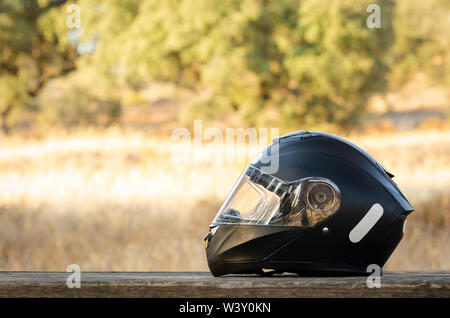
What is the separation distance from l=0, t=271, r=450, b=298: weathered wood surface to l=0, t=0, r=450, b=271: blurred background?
16.1ft

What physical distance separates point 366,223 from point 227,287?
0.62 m

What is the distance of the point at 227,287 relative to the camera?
171cm

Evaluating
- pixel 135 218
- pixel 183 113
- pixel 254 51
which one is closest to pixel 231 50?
pixel 254 51

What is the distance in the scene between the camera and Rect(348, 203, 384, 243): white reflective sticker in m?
2.05

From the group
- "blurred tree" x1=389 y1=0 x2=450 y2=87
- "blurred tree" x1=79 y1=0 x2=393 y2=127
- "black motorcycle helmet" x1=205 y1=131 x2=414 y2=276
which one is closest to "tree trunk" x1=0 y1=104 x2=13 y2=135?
"blurred tree" x1=79 y1=0 x2=393 y2=127

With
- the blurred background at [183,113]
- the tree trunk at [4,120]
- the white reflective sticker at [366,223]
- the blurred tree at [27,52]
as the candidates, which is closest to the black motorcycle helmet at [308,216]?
the white reflective sticker at [366,223]

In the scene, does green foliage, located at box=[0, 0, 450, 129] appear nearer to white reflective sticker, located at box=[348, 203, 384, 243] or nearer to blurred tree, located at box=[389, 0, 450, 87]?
white reflective sticker, located at box=[348, 203, 384, 243]

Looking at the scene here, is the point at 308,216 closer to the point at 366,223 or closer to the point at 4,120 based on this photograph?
the point at 366,223

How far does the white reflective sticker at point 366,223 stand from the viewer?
2.05 meters

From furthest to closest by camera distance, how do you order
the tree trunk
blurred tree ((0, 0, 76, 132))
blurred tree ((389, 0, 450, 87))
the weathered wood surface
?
blurred tree ((389, 0, 450, 87)), the tree trunk, blurred tree ((0, 0, 76, 132)), the weathered wood surface

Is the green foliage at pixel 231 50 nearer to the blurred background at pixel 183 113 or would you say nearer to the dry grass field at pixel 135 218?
the blurred background at pixel 183 113

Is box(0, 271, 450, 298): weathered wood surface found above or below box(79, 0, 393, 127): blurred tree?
below

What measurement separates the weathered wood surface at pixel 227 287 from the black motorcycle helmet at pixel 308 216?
0.28 meters
